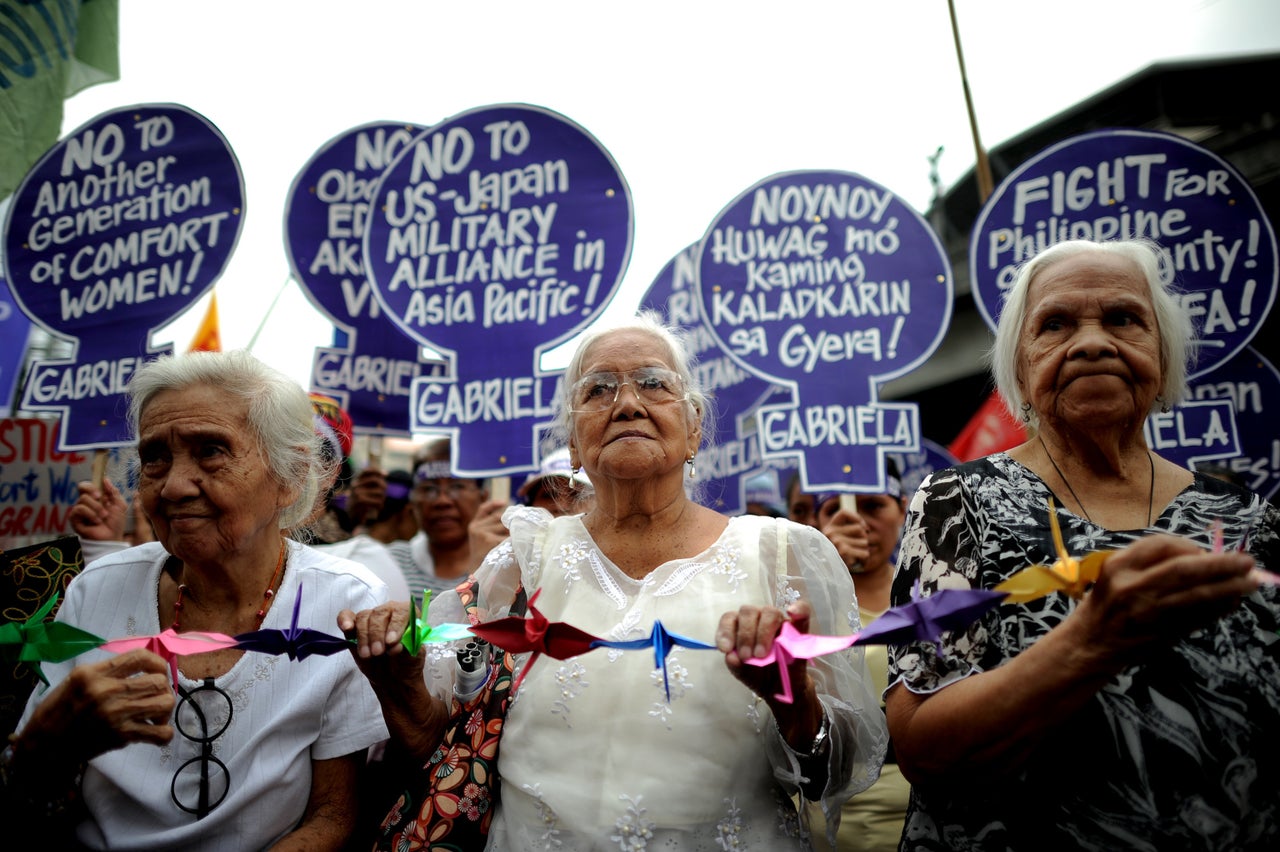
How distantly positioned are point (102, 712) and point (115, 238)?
3.84 meters

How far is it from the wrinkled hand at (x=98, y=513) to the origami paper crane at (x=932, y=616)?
3.87 metres

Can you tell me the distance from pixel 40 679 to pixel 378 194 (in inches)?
127

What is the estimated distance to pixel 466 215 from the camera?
5.01 meters

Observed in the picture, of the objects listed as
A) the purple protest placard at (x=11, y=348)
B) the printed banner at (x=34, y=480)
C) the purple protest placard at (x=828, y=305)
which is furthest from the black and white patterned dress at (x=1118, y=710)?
the purple protest placard at (x=11, y=348)

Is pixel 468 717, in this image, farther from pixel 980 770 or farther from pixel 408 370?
pixel 408 370

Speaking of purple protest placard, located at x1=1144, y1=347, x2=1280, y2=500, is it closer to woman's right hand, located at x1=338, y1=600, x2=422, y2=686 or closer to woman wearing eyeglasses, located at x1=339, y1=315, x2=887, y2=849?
woman wearing eyeglasses, located at x1=339, y1=315, x2=887, y2=849

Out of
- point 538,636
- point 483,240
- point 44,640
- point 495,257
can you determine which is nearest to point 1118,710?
point 538,636

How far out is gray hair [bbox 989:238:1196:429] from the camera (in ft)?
8.03

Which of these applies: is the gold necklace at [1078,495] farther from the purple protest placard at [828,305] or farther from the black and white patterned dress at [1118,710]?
the purple protest placard at [828,305]

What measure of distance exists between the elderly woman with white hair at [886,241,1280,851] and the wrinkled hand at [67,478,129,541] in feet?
12.5

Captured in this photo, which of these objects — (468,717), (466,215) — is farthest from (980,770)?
(466,215)

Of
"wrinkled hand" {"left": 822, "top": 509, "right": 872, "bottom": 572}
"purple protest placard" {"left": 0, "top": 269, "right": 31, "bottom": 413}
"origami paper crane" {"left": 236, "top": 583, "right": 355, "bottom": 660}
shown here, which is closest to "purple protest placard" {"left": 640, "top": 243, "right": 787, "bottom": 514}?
"wrinkled hand" {"left": 822, "top": 509, "right": 872, "bottom": 572}

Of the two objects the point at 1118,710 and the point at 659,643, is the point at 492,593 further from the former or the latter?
the point at 1118,710

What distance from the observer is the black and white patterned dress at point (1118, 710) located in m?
1.89
